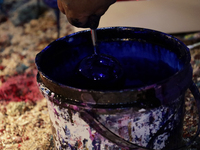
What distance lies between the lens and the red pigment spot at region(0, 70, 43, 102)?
1.93 meters

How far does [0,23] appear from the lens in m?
3.45

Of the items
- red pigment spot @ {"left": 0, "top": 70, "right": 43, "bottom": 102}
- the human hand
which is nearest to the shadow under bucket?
the human hand

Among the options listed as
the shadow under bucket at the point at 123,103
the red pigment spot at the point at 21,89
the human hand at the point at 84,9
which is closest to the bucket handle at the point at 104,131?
the shadow under bucket at the point at 123,103

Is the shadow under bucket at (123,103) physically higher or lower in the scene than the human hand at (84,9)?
lower

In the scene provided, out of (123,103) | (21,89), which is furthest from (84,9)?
(21,89)

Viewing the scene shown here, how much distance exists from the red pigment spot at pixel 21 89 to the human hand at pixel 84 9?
1226 mm

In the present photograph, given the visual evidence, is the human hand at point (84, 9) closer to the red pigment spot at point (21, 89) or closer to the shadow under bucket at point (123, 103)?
the shadow under bucket at point (123, 103)

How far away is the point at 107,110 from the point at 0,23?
312cm

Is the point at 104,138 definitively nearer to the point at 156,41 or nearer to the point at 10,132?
the point at 156,41

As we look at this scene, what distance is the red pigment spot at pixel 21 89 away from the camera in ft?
6.34

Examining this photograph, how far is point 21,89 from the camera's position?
6.68ft

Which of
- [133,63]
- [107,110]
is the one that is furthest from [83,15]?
[133,63]

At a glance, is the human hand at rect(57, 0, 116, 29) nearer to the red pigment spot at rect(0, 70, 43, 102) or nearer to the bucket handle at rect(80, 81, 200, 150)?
the bucket handle at rect(80, 81, 200, 150)

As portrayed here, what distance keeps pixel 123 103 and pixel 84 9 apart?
31 cm
